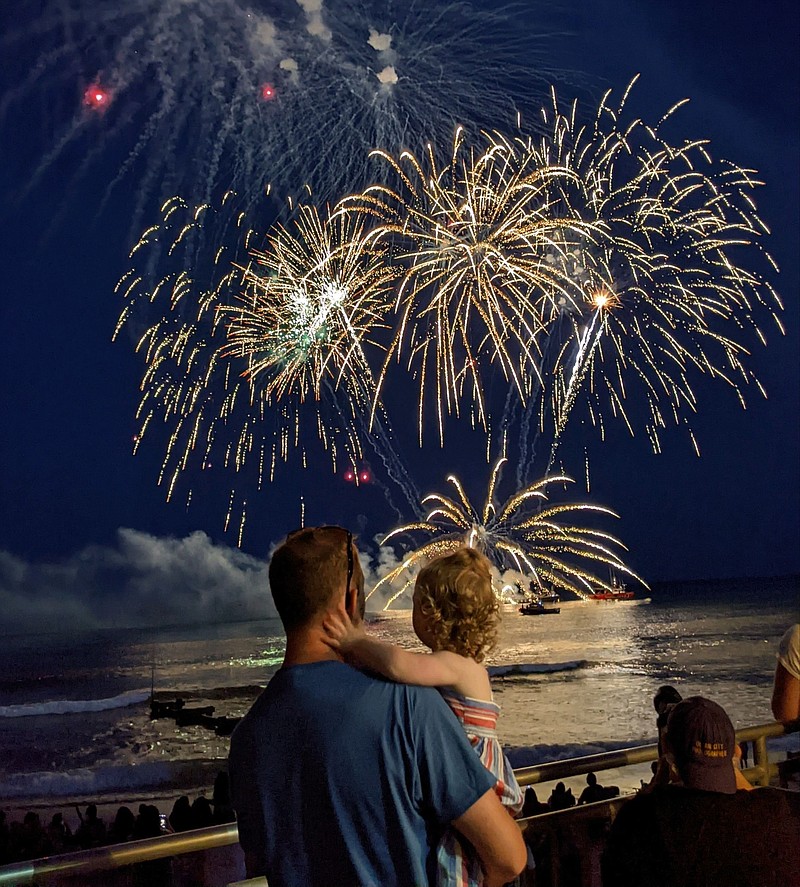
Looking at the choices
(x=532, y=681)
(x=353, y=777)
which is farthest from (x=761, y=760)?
(x=532, y=681)

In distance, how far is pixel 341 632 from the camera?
73.3 inches

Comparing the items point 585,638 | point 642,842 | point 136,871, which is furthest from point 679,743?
point 585,638

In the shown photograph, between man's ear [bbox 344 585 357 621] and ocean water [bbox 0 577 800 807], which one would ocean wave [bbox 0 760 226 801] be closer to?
ocean water [bbox 0 577 800 807]

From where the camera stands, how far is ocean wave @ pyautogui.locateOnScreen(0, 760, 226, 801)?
36000 millimetres

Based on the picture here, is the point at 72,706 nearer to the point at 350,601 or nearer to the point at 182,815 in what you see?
the point at 182,815

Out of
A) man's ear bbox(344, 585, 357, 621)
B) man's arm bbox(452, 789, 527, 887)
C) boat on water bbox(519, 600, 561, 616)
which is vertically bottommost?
boat on water bbox(519, 600, 561, 616)

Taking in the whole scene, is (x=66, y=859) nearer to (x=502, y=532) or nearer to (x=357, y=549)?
(x=357, y=549)

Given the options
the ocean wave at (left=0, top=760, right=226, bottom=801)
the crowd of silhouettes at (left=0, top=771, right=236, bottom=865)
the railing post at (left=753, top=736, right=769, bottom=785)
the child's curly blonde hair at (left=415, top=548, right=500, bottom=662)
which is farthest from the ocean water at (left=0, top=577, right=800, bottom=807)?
the child's curly blonde hair at (left=415, top=548, right=500, bottom=662)

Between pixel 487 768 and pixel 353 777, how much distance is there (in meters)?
0.29

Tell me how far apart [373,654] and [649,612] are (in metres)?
136

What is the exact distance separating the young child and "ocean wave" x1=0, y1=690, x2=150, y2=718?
66288 millimetres

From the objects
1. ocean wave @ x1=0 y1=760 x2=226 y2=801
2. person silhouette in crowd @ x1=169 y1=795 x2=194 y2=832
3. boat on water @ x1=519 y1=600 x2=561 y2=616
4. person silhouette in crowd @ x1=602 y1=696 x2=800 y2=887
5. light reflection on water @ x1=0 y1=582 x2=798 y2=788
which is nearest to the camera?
person silhouette in crowd @ x1=602 y1=696 x2=800 y2=887

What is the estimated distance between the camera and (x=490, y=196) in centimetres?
1491

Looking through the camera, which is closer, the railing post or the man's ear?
the man's ear
